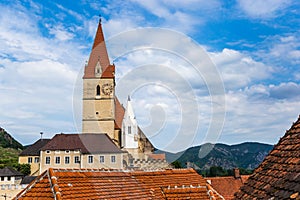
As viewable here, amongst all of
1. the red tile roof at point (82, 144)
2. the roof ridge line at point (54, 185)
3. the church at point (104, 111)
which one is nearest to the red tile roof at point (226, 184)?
the red tile roof at point (82, 144)

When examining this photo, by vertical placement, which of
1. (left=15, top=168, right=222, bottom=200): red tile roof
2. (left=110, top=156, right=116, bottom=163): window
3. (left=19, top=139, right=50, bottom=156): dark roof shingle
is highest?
(left=19, top=139, right=50, bottom=156): dark roof shingle

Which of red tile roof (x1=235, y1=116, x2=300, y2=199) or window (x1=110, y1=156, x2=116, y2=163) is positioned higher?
window (x1=110, y1=156, x2=116, y2=163)

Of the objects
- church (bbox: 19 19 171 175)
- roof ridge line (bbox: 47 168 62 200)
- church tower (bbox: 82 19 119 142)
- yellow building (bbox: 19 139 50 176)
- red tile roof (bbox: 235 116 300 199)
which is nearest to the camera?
red tile roof (bbox: 235 116 300 199)

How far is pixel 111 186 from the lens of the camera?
970 cm

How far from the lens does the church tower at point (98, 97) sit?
5967cm

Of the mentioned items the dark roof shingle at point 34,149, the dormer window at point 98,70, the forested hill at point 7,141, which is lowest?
the dark roof shingle at point 34,149

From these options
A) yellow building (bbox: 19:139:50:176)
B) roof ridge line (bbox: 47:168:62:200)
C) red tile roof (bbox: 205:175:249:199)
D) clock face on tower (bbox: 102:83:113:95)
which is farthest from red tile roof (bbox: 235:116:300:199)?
clock face on tower (bbox: 102:83:113:95)

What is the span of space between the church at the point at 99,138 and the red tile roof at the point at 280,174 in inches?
1736

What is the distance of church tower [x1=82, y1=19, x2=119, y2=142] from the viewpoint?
59669 millimetres

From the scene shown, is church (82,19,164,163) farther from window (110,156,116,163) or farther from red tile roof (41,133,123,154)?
window (110,156,116,163)

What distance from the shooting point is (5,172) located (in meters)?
43.9

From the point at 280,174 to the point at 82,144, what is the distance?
48811 mm

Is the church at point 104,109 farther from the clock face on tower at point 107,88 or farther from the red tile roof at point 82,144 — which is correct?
the red tile roof at point 82,144

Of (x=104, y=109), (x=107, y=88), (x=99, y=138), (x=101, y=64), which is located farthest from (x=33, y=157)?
(x=101, y=64)
